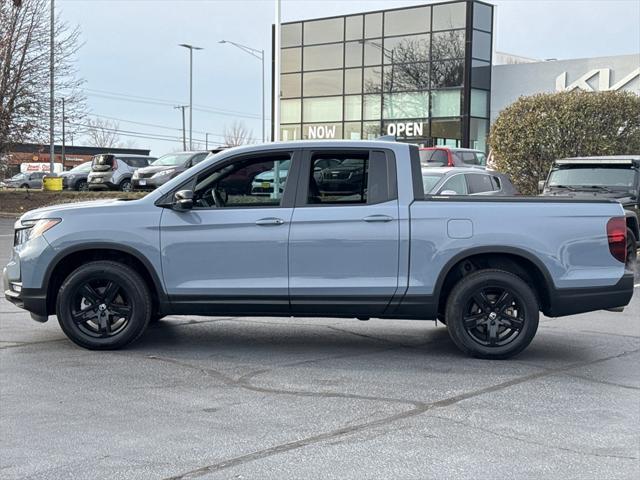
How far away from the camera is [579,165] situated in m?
15.9

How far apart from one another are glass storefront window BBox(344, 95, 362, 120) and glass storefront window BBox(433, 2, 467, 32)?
214 inches

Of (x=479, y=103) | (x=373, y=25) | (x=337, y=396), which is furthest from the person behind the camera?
(x=373, y=25)

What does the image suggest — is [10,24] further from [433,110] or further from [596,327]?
[596,327]

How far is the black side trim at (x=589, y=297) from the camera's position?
6.77 m

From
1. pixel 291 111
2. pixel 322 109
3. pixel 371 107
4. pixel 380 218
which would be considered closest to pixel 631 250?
pixel 380 218

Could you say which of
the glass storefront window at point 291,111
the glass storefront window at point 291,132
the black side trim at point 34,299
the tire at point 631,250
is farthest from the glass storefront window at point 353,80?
the black side trim at point 34,299

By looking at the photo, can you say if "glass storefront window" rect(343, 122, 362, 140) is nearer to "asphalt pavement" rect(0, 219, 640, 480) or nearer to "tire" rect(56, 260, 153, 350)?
"asphalt pavement" rect(0, 219, 640, 480)

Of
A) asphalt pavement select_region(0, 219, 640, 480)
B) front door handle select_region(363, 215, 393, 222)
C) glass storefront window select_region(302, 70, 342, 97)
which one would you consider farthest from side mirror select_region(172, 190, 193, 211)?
glass storefront window select_region(302, 70, 342, 97)

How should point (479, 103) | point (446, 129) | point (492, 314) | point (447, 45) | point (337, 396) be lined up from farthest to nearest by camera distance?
point (446, 129), point (447, 45), point (479, 103), point (492, 314), point (337, 396)

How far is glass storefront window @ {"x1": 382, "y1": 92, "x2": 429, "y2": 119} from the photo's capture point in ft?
125

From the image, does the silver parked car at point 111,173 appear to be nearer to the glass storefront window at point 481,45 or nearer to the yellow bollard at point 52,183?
the yellow bollard at point 52,183

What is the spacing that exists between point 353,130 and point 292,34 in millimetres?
6610

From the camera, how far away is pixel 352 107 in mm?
40531

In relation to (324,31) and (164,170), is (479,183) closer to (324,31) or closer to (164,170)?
(164,170)
